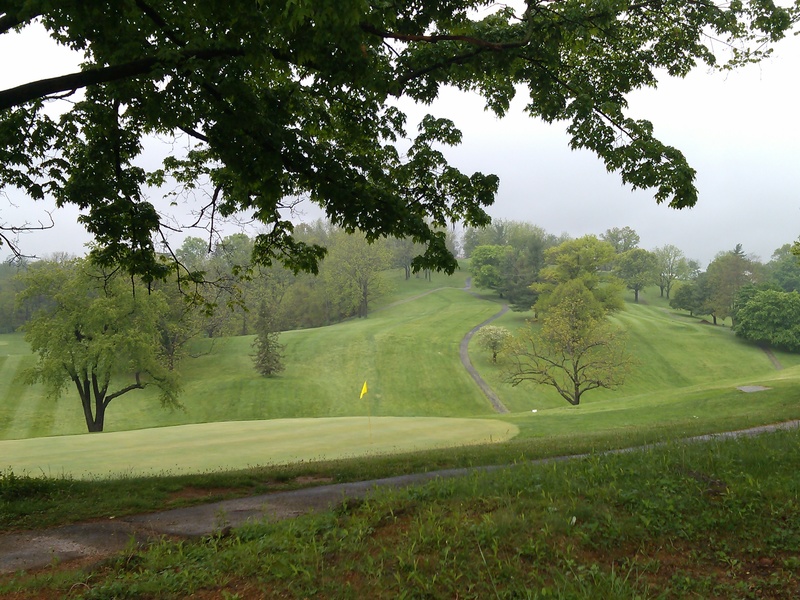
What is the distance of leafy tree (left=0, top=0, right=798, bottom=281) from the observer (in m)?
7.70

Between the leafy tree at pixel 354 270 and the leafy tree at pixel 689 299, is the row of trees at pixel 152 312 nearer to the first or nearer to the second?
the leafy tree at pixel 354 270

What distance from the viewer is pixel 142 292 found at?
3797cm

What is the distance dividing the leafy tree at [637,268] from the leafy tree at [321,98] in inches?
4201

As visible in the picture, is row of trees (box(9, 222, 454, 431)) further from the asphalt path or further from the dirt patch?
the asphalt path

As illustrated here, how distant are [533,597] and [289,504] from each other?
4842mm

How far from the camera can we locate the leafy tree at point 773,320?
223ft

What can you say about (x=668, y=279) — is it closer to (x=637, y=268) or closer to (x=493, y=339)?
(x=637, y=268)

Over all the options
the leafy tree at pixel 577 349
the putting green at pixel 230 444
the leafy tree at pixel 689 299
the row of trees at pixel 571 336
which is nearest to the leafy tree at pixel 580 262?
the row of trees at pixel 571 336

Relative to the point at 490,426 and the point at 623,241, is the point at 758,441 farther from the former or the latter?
the point at 623,241

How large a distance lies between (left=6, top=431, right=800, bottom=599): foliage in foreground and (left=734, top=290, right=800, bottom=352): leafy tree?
75381 millimetres

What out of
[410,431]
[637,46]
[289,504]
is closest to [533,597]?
[289,504]

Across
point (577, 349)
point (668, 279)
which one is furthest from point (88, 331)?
point (668, 279)

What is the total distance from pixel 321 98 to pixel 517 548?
10470 millimetres

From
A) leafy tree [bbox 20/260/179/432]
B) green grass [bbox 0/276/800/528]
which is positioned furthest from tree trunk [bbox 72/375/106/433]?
green grass [bbox 0/276/800/528]
